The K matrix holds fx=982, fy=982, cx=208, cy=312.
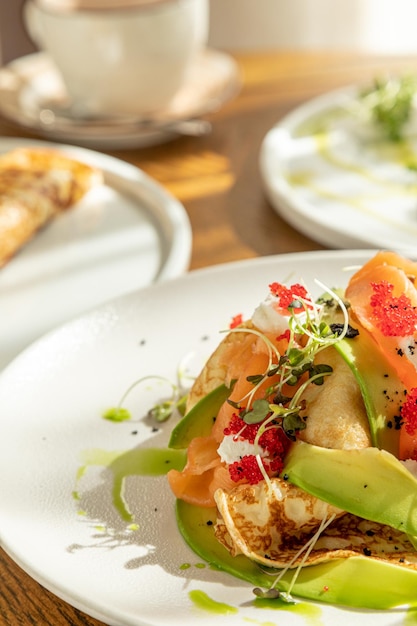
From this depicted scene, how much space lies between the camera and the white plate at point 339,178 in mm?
2076

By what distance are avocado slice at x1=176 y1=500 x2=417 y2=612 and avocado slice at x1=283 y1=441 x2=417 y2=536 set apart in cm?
6

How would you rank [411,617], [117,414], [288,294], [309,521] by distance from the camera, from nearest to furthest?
[411,617]
[309,521]
[288,294]
[117,414]

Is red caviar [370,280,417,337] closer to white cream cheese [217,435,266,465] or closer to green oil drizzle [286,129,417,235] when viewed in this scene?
white cream cheese [217,435,266,465]

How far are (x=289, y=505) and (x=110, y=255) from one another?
1.07m

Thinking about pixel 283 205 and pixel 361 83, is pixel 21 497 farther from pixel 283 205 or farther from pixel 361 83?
pixel 361 83

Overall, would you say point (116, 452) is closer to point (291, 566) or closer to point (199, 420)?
point (199, 420)

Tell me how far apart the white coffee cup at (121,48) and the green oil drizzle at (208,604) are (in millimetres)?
1802

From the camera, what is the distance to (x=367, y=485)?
113cm

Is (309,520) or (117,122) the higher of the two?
(309,520)

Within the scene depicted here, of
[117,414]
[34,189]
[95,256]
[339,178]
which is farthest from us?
[339,178]

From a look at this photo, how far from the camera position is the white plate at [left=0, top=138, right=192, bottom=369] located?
1.92m

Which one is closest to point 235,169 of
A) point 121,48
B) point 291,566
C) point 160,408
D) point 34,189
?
point 121,48

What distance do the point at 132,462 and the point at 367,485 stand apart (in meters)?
0.36

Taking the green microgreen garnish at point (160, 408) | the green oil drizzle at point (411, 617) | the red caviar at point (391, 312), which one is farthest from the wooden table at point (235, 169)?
the red caviar at point (391, 312)
